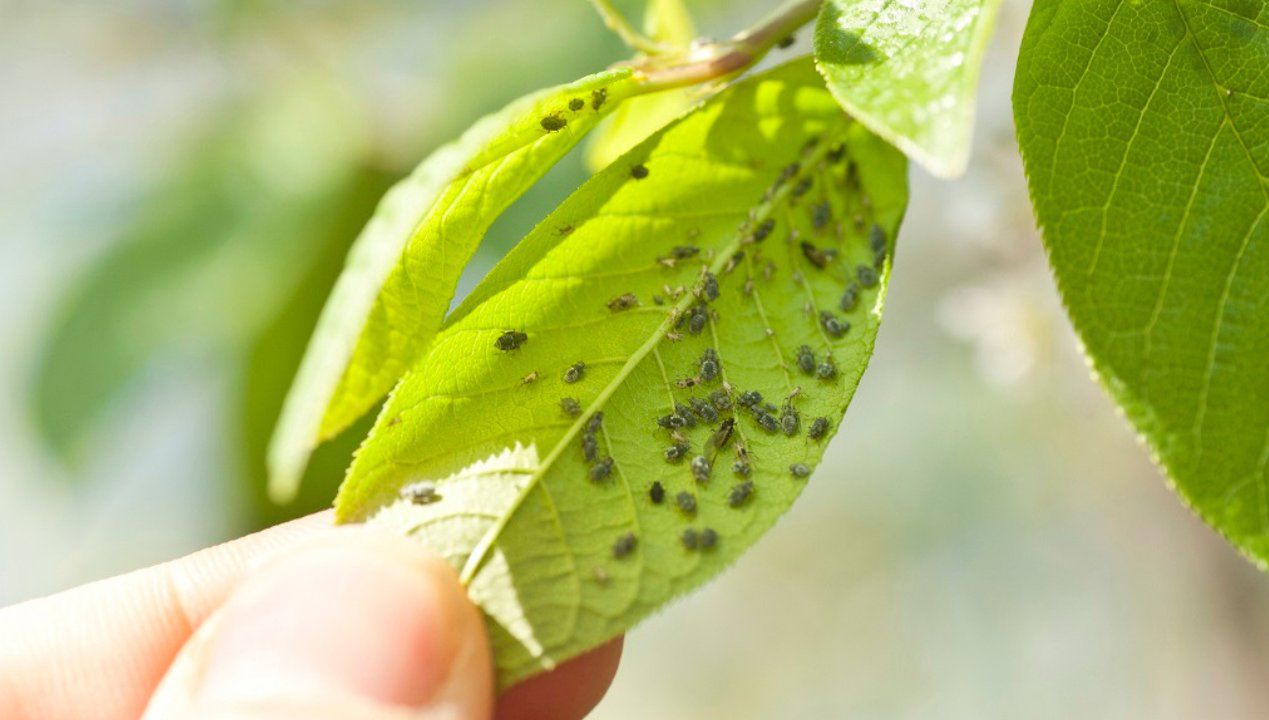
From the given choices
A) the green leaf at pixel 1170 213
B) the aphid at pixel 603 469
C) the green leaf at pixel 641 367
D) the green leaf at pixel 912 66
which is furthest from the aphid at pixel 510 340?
the green leaf at pixel 1170 213

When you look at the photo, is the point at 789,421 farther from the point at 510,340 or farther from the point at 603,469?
the point at 510,340

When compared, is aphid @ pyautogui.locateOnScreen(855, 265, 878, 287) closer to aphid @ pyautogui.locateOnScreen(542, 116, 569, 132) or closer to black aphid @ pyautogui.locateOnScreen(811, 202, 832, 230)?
black aphid @ pyautogui.locateOnScreen(811, 202, 832, 230)

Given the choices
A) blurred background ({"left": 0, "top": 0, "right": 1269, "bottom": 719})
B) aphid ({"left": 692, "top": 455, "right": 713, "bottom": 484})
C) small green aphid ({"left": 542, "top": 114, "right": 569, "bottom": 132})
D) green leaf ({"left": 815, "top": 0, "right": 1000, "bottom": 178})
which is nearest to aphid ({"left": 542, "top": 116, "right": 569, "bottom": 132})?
small green aphid ({"left": 542, "top": 114, "right": 569, "bottom": 132})

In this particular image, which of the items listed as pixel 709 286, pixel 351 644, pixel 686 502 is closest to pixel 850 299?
pixel 709 286

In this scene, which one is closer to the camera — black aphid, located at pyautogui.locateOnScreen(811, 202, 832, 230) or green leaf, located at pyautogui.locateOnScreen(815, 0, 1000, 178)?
green leaf, located at pyautogui.locateOnScreen(815, 0, 1000, 178)

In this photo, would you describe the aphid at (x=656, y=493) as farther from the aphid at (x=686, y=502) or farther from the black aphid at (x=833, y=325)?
the black aphid at (x=833, y=325)
